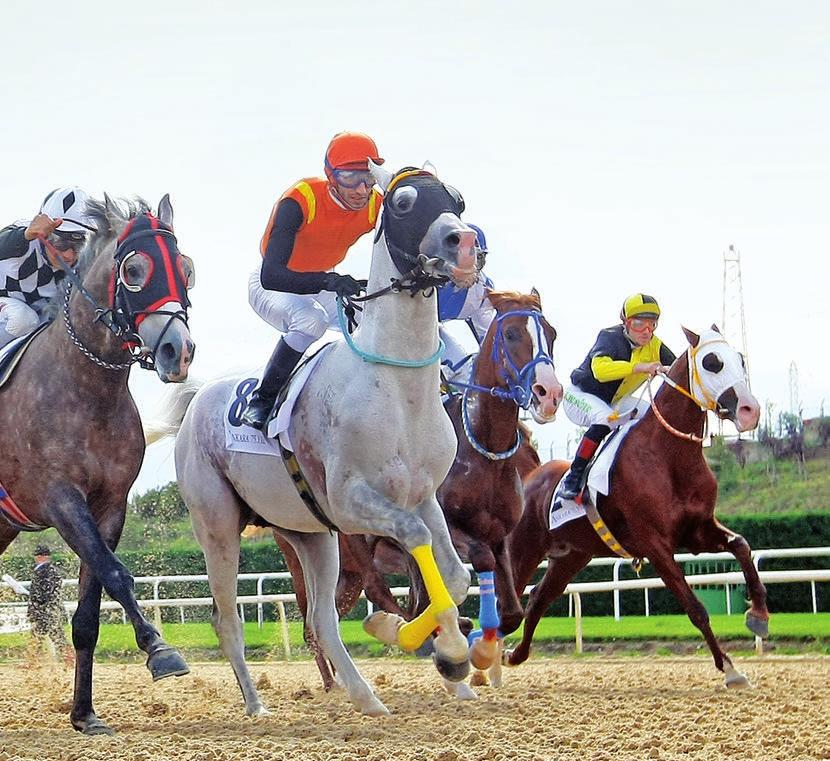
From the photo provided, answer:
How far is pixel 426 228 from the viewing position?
568 centimetres

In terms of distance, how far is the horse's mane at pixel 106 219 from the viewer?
21.2 feet

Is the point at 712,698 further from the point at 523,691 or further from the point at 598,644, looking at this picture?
the point at 598,644

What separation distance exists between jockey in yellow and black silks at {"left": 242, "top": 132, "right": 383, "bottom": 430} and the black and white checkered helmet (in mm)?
1020

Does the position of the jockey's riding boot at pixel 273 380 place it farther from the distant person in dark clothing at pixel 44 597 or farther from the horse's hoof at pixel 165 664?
the distant person in dark clothing at pixel 44 597

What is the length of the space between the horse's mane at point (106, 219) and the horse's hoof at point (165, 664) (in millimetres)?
2038

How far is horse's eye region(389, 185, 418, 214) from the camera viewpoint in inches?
225

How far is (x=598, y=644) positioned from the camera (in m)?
13.7

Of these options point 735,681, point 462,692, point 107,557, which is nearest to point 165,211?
point 107,557

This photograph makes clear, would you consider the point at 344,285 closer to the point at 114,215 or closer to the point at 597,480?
the point at 114,215

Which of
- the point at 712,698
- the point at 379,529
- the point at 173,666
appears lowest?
the point at 712,698

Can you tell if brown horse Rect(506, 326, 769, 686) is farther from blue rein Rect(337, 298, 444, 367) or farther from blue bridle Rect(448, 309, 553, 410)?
blue rein Rect(337, 298, 444, 367)

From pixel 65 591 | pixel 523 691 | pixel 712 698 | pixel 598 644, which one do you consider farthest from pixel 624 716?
pixel 65 591

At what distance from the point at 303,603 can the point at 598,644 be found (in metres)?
5.02

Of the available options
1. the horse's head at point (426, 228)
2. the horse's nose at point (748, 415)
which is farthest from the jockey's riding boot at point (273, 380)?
the horse's nose at point (748, 415)
